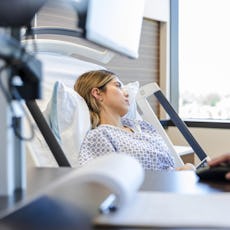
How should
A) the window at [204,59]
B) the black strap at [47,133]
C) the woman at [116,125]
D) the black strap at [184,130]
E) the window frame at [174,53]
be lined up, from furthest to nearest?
the window frame at [174,53] < the window at [204,59] < the black strap at [184,130] < the woman at [116,125] < the black strap at [47,133]

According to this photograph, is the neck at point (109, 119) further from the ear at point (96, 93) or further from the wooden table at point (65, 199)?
the wooden table at point (65, 199)

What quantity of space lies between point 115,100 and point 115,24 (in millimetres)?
1444

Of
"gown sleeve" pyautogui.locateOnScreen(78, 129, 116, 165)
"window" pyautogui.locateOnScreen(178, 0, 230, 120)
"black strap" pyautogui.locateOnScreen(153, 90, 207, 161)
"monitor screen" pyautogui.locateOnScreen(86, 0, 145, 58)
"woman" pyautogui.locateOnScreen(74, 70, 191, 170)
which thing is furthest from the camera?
"window" pyautogui.locateOnScreen(178, 0, 230, 120)

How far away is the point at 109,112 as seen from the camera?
2275 mm

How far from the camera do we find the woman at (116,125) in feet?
6.91

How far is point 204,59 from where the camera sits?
11.8 feet

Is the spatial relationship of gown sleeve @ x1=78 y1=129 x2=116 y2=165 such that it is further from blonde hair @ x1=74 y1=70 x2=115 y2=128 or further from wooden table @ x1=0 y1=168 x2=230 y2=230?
wooden table @ x1=0 y1=168 x2=230 y2=230

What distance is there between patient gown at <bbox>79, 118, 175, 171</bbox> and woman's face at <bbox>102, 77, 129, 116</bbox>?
0.38ft

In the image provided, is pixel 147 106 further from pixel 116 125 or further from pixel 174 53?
pixel 174 53

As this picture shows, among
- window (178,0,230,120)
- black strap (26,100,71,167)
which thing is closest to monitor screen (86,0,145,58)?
black strap (26,100,71,167)

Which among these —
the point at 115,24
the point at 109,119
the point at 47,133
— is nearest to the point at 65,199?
the point at 115,24

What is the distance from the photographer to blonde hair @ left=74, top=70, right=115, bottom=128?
2287 millimetres

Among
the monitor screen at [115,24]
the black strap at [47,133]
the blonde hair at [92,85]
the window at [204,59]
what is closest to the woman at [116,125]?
the blonde hair at [92,85]

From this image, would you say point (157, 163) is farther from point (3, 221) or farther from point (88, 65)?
→ point (3, 221)
